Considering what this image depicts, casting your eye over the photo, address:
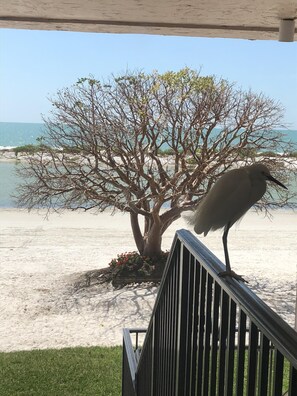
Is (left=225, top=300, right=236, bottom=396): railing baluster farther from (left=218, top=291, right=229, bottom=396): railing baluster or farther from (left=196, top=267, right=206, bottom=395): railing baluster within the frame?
(left=196, top=267, right=206, bottom=395): railing baluster

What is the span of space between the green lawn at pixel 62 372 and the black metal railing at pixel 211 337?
303 cm

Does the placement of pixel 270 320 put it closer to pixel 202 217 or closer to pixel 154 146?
pixel 202 217

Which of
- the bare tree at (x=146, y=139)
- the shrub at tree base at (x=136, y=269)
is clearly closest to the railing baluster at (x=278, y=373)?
the bare tree at (x=146, y=139)

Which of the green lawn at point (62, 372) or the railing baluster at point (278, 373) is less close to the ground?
the railing baluster at point (278, 373)

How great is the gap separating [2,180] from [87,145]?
24.5ft

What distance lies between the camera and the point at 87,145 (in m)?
7.14

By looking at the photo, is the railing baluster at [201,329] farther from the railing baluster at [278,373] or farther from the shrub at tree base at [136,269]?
the shrub at tree base at [136,269]

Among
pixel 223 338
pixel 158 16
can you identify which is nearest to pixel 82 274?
pixel 158 16

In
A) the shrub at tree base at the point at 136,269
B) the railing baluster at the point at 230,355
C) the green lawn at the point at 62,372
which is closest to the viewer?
the railing baluster at the point at 230,355

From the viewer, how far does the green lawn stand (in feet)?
14.9

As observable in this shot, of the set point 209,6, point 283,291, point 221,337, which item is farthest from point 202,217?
point 283,291

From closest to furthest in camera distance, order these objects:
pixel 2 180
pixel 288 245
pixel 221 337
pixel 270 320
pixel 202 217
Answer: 1. pixel 270 320
2. pixel 221 337
3. pixel 202 217
4. pixel 288 245
5. pixel 2 180

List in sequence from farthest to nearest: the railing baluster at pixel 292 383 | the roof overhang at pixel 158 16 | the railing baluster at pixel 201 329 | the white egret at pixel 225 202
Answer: the roof overhang at pixel 158 16 < the white egret at pixel 225 202 < the railing baluster at pixel 201 329 < the railing baluster at pixel 292 383

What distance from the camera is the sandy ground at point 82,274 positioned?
6.41 metres
